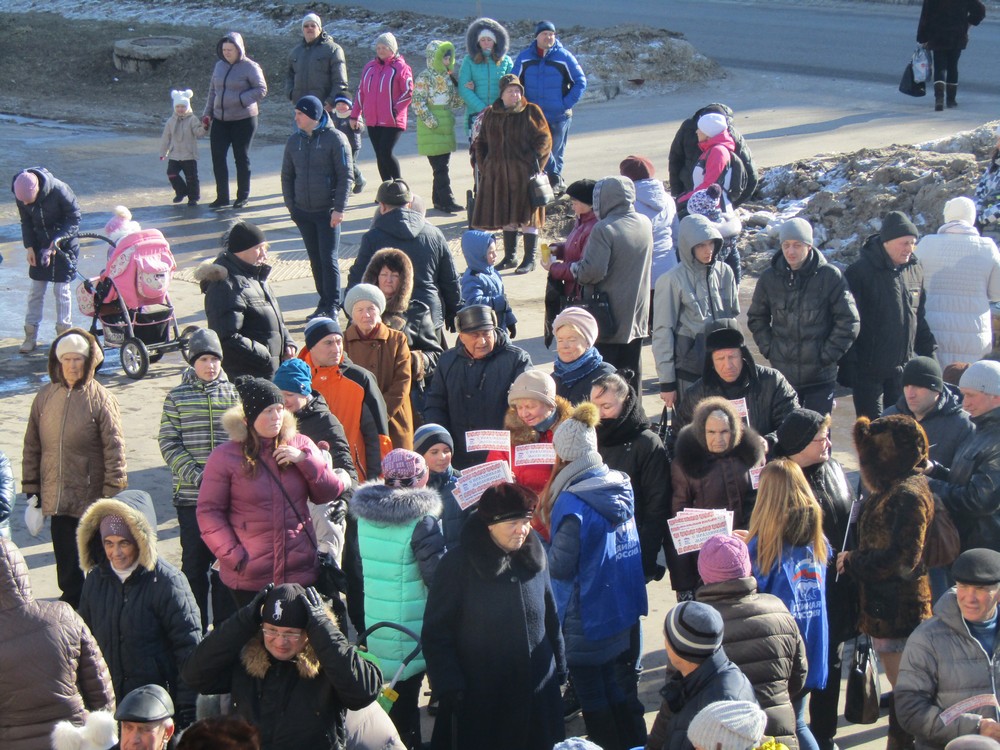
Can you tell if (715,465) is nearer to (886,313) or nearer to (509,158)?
(886,313)

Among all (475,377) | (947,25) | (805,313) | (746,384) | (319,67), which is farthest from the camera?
(947,25)

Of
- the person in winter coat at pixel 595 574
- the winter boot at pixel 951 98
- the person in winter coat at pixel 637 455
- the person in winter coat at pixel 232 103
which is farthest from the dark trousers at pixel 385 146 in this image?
the person in winter coat at pixel 595 574

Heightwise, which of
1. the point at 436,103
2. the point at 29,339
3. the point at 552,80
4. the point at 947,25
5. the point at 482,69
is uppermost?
the point at 947,25

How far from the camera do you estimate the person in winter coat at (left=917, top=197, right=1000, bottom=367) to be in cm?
883

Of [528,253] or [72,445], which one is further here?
[528,253]

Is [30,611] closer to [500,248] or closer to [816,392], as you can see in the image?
[816,392]

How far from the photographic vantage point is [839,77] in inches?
834

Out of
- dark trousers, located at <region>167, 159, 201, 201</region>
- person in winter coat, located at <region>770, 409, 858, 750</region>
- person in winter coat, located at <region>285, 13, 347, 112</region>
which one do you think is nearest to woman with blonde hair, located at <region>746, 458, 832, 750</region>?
person in winter coat, located at <region>770, 409, 858, 750</region>

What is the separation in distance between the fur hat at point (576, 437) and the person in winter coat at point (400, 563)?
64 cm

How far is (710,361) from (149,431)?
4.50 meters

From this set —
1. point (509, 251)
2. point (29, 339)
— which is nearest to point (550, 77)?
point (509, 251)

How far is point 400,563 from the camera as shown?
601 cm

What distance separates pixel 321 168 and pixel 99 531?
20.9 feet

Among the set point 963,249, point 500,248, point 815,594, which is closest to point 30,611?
point 815,594
